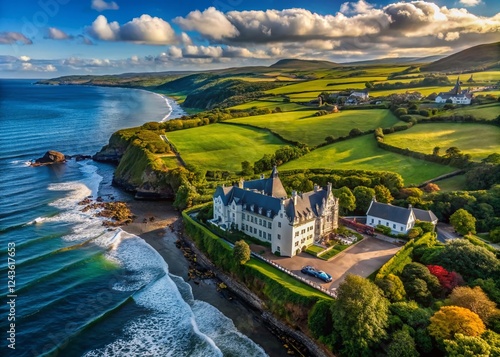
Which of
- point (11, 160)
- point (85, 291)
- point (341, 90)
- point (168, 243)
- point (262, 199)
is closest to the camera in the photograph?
point (85, 291)

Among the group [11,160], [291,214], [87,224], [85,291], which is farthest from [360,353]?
[11,160]

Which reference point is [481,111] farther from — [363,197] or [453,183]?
[363,197]

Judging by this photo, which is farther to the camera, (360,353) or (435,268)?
(435,268)

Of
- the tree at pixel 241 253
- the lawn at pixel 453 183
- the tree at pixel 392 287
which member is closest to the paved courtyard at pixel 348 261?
the tree at pixel 241 253

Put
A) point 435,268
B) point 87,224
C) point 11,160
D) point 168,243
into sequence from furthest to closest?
point 11,160 < point 87,224 < point 168,243 < point 435,268

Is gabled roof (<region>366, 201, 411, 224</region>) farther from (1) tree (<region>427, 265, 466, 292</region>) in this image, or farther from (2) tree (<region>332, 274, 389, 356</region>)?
(2) tree (<region>332, 274, 389, 356</region>)

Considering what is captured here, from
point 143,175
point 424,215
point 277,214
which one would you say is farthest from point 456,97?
point 143,175

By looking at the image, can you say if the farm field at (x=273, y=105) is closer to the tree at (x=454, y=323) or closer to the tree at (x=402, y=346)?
the tree at (x=454, y=323)

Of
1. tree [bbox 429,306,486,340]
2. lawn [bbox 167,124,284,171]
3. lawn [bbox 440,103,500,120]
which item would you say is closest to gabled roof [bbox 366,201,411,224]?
tree [bbox 429,306,486,340]

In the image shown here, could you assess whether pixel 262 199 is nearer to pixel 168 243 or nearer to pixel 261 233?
pixel 261 233
